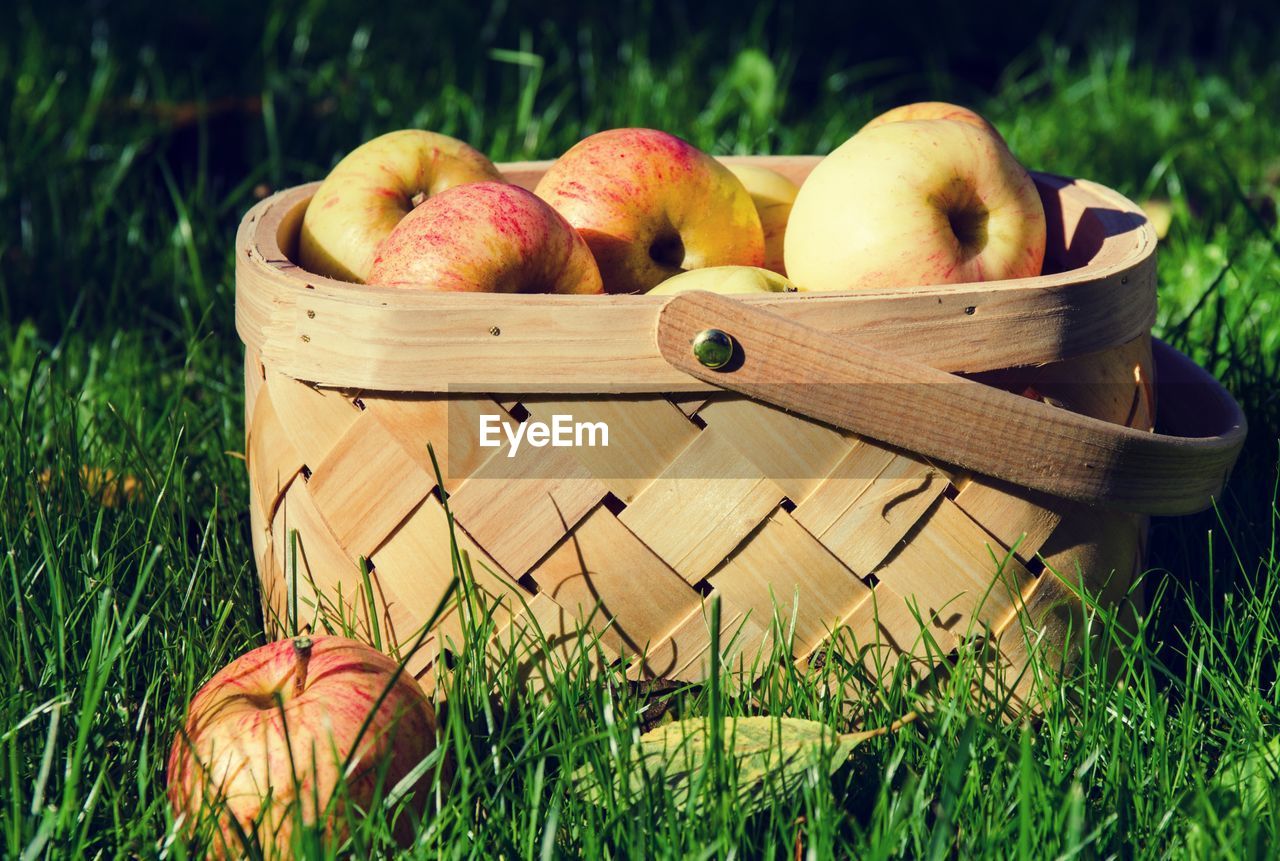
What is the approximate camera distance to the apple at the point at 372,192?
1530mm

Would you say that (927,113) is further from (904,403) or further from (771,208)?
(904,403)

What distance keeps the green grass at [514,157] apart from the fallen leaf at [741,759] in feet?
0.06

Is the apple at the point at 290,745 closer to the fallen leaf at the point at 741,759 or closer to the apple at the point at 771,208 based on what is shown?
the fallen leaf at the point at 741,759

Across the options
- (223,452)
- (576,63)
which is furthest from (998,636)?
(576,63)

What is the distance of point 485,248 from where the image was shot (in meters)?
1.32

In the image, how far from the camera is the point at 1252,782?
111 cm

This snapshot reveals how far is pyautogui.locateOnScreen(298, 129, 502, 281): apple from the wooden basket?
8.4 inches

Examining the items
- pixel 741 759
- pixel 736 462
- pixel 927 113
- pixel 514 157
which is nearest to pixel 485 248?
pixel 736 462

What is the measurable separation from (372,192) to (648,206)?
13.4 inches

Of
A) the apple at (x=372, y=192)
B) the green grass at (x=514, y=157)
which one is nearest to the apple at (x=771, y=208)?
the apple at (x=372, y=192)

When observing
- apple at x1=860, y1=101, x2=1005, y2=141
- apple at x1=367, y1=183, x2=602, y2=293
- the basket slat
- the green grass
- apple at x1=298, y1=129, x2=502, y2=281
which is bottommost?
the green grass

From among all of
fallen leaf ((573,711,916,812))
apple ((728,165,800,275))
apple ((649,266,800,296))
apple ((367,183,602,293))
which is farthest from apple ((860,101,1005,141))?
fallen leaf ((573,711,916,812))

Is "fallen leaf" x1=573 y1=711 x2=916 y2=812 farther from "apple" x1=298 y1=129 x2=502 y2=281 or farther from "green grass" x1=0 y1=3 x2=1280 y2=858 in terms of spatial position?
"apple" x1=298 y1=129 x2=502 y2=281

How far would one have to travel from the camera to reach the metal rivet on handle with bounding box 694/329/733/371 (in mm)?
1145
